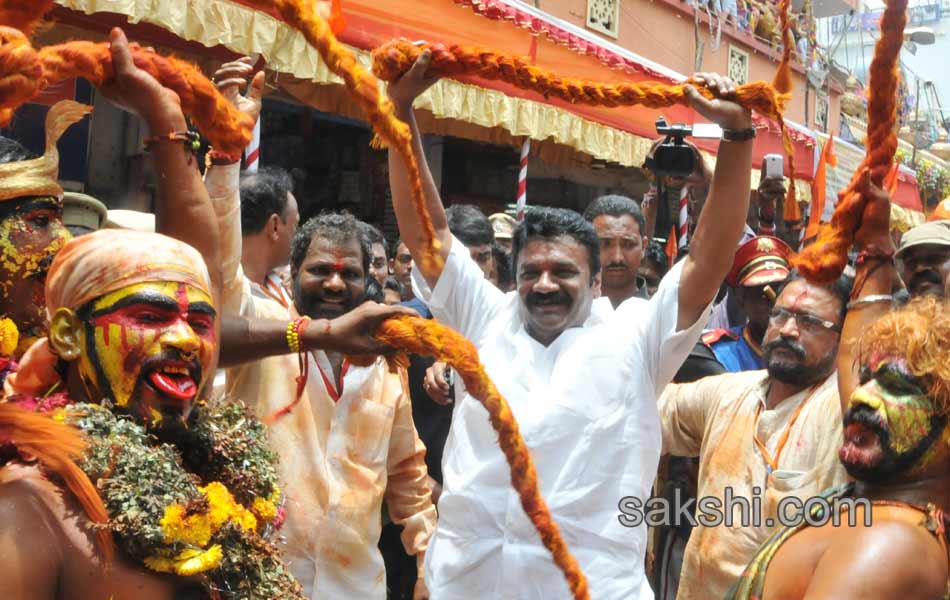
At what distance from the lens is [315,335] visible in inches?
107

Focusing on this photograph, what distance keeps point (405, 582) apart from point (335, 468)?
1.07 meters

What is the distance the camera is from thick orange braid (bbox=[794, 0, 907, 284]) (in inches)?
115

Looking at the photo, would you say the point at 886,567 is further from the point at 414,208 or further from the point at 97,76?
the point at 97,76

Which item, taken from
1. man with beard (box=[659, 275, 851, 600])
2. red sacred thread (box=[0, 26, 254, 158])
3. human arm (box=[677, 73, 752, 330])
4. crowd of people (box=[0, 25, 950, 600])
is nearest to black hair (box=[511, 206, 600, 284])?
crowd of people (box=[0, 25, 950, 600])

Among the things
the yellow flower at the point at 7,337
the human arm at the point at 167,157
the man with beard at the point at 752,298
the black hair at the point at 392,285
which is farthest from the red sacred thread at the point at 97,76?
the black hair at the point at 392,285

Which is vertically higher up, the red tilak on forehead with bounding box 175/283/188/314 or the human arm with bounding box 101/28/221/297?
the human arm with bounding box 101/28/221/297

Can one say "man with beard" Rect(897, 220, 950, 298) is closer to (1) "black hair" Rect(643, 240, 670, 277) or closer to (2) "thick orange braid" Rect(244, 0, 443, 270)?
(2) "thick orange braid" Rect(244, 0, 443, 270)

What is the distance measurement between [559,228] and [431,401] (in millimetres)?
1329

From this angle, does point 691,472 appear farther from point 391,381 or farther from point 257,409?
point 257,409

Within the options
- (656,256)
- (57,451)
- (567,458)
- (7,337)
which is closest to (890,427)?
(567,458)

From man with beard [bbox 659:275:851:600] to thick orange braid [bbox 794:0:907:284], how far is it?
0.85 m

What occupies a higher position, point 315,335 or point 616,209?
point 616,209

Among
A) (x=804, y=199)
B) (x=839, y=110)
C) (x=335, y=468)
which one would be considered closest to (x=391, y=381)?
(x=335, y=468)

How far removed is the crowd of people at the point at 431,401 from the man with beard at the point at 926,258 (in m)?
0.01
